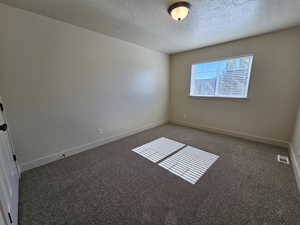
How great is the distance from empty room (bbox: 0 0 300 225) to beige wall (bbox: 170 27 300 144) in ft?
0.06

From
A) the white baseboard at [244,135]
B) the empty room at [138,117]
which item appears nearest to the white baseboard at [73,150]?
the empty room at [138,117]

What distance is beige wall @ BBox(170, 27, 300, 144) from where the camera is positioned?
238 centimetres

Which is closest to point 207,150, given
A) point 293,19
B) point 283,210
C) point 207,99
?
point 283,210

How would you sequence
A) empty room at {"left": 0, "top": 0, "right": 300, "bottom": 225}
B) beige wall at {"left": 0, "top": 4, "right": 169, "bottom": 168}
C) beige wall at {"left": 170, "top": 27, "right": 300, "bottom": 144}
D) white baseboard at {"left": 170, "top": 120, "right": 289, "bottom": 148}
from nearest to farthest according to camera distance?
empty room at {"left": 0, "top": 0, "right": 300, "bottom": 225} < beige wall at {"left": 0, "top": 4, "right": 169, "bottom": 168} < beige wall at {"left": 170, "top": 27, "right": 300, "bottom": 144} < white baseboard at {"left": 170, "top": 120, "right": 289, "bottom": 148}

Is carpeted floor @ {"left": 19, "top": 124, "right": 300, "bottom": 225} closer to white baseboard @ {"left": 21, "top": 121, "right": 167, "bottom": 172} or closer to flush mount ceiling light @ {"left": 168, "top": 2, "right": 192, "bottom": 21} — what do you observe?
white baseboard @ {"left": 21, "top": 121, "right": 167, "bottom": 172}

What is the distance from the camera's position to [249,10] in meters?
1.76

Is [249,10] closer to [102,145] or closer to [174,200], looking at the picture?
[174,200]

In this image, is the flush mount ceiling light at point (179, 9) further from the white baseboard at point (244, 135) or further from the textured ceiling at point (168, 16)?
the white baseboard at point (244, 135)

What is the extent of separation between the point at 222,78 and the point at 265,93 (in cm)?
96

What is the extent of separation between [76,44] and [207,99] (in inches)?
133

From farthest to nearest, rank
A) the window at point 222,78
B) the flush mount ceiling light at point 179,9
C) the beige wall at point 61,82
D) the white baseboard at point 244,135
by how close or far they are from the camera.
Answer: the window at point 222,78, the white baseboard at point 244,135, the beige wall at point 61,82, the flush mount ceiling light at point 179,9

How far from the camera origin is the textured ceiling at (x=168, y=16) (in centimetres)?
163

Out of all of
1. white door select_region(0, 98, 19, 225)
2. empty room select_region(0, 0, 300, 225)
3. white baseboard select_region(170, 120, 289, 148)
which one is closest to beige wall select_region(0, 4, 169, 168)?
empty room select_region(0, 0, 300, 225)

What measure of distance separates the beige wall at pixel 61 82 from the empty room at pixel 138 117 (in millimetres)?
16
